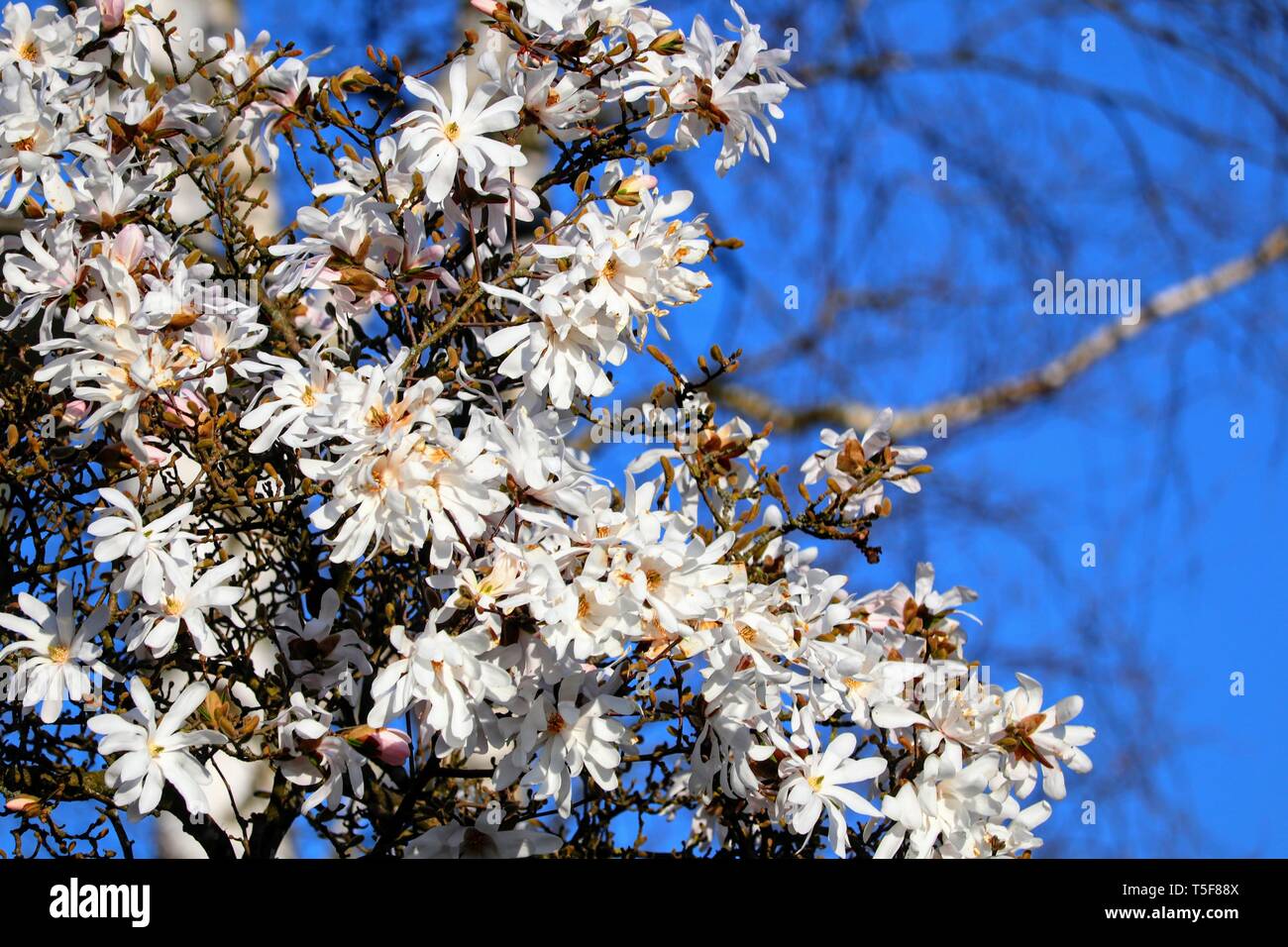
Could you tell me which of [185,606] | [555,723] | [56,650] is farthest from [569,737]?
[56,650]

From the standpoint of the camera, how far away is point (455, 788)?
70.8 inches

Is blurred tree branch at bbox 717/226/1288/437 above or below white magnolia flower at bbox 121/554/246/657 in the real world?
above

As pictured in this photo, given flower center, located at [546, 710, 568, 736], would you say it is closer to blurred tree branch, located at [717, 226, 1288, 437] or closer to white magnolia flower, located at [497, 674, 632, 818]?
white magnolia flower, located at [497, 674, 632, 818]

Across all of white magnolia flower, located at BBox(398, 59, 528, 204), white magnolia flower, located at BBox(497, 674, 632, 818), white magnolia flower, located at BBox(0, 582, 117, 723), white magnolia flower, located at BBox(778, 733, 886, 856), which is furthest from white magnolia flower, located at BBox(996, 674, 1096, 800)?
→ white magnolia flower, located at BBox(0, 582, 117, 723)

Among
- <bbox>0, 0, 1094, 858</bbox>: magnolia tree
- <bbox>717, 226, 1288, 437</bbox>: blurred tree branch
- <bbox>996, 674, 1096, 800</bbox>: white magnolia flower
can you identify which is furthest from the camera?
<bbox>717, 226, 1288, 437</bbox>: blurred tree branch

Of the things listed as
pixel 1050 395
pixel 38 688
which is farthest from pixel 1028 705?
pixel 1050 395

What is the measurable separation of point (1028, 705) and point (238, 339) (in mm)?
967

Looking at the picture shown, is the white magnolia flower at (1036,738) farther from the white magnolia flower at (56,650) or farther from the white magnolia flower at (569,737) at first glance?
the white magnolia flower at (56,650)

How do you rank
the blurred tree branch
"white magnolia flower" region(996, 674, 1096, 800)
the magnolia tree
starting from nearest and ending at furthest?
the magnolia tree → "white magnolia flower" region(996, 674, 1096, 800) → the blurred tree branch

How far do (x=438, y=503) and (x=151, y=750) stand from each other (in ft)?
1.25

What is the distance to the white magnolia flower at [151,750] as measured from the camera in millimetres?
1218

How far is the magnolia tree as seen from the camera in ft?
3.98

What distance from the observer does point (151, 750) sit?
4.07ft
